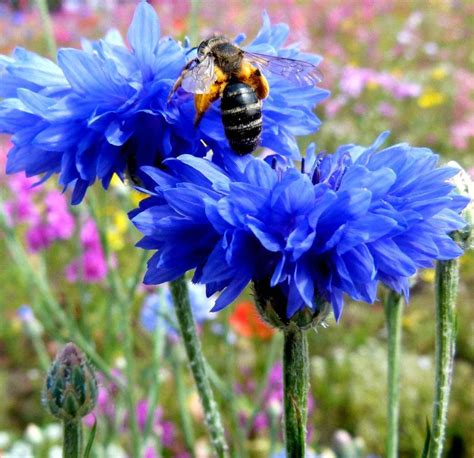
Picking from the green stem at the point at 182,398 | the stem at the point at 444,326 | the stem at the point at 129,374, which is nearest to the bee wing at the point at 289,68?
the stem at the point at 444,326

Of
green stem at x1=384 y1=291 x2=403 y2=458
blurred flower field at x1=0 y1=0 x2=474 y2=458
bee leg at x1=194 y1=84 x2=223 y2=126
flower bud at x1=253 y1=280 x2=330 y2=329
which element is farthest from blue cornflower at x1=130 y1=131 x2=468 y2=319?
blurred flower field at x1=0 y1=0 x2=474 y2=458

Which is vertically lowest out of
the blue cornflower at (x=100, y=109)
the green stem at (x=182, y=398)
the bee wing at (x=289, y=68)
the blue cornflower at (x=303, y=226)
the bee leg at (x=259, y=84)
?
the green stem at (x=182, y=398)

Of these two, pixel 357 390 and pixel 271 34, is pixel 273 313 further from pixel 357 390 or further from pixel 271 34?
pixel 357 390

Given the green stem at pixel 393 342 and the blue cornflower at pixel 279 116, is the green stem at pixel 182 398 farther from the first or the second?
the blue cornflower at pixel 279 116

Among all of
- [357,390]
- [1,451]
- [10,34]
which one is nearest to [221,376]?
[357,390]

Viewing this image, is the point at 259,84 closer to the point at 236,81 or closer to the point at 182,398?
the point at 236,81

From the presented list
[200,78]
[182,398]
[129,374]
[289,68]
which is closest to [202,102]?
[200,78]
